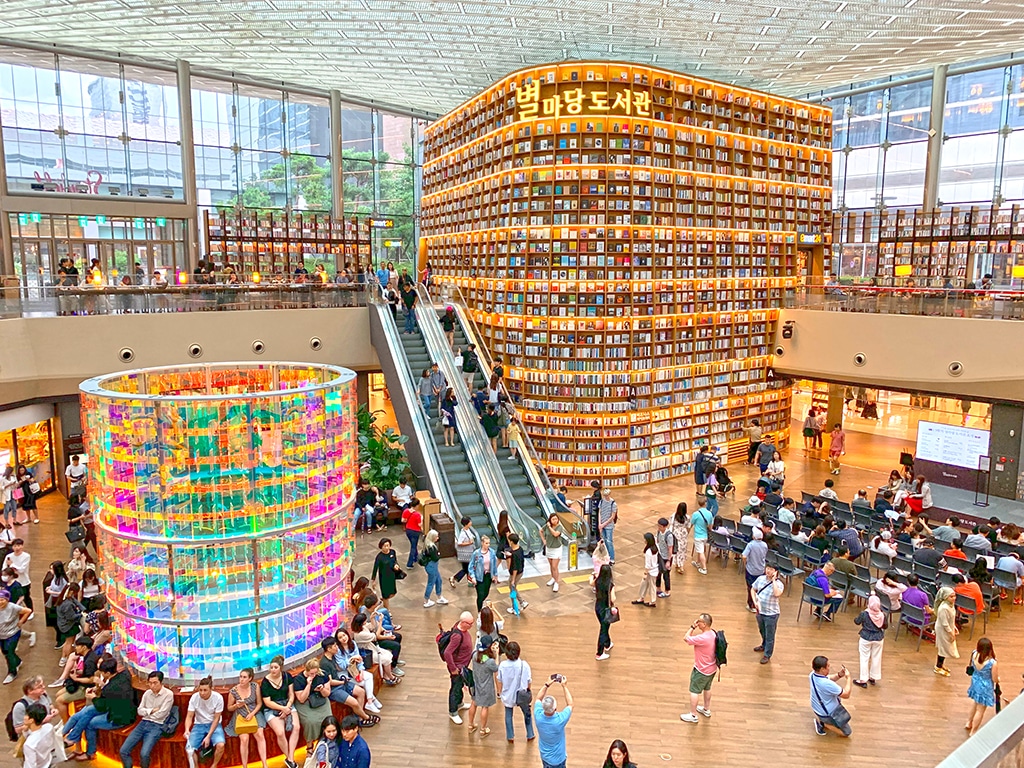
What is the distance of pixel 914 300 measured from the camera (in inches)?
642

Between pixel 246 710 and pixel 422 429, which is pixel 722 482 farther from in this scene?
pixel 246 710

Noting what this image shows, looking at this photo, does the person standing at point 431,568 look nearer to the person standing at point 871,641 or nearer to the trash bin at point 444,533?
the trash bin at point 444,533

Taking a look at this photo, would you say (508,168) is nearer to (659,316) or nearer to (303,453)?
(659,316)

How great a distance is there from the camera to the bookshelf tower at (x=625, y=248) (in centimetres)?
1584

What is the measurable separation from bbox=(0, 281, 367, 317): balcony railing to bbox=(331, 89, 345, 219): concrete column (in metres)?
8.16

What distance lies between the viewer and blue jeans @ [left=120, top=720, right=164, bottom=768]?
6.61 m

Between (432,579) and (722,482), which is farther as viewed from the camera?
(722,482)

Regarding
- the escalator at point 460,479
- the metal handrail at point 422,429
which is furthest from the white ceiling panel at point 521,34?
the escalator at point 460,479

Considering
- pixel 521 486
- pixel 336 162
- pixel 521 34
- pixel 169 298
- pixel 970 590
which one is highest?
pixel 521 34

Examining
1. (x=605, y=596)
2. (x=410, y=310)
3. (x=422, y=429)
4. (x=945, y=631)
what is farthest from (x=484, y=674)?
(x=410, y=310)

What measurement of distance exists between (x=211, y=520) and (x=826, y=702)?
622 cm

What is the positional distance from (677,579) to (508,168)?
9.53m

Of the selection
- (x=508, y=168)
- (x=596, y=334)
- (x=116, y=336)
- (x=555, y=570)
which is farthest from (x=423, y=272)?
(x=555, y=570)

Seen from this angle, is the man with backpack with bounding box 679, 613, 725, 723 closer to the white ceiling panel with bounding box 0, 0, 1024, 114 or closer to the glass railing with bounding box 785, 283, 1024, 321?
the glass railing with bounding box 785, 283, 1024, 321
